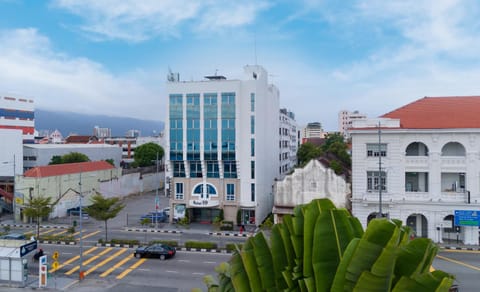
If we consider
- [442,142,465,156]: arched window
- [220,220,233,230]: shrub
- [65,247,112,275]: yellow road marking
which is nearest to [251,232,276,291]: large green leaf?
[65,247,112,275]: yellow road marking

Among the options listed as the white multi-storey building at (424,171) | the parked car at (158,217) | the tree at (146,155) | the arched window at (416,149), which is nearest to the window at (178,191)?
the parked car at (158,217)

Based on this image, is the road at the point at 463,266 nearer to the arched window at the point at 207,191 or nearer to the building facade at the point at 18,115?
the arched window at the point at 207,191

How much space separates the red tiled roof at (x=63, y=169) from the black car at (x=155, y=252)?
18254 mm

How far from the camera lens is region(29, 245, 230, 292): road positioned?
19.7 meters

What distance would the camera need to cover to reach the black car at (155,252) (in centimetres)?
2431

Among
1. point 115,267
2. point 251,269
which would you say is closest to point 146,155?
point 115,267

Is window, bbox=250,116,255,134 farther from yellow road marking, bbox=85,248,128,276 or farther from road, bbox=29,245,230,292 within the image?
yellow road marking, bbox=85,248,128,276

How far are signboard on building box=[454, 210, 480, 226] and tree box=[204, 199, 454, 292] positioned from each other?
2515cm

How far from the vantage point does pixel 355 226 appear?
17.9 feet

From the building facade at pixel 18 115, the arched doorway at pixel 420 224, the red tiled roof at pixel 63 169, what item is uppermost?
the building facade at pixel 18 115

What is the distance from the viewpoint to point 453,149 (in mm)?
28125

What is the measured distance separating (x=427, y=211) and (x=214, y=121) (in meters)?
18.5

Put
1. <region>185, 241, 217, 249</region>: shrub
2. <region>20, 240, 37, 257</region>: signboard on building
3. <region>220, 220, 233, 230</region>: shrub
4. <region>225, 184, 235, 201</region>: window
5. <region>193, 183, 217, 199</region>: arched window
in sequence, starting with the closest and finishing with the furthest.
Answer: <region>20, 240, 37, 257</region>: signboard on building
<region>185, 241, 217, 249</region>: shrub
<region>220, 220, 233, 230</region>: shrub
<region>225, 184, 235, 201</region>: window
<region>193, 183, 217, 199</region>: arched window

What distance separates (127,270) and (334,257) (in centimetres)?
1962
